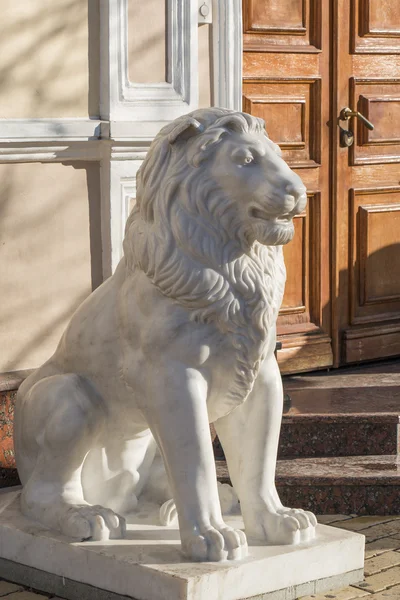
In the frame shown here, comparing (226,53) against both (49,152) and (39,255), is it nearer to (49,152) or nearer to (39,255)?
(49,152)

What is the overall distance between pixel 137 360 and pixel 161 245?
384 millimetres

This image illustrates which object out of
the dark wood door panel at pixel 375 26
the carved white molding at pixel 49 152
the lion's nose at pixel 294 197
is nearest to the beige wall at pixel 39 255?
the carved white molding at pixel 49 152

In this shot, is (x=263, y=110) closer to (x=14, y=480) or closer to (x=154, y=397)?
(x=14, y=480)

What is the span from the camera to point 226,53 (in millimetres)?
5941

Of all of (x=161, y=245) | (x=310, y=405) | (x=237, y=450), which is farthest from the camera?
(x=310, y=405)

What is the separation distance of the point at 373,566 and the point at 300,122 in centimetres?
274

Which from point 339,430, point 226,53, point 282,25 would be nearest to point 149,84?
point 226,53

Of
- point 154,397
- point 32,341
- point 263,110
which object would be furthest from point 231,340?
point 263,110

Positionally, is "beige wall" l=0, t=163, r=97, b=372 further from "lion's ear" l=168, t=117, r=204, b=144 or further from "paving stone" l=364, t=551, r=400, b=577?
"paving stone" l=364, t=551, r=400, b=577

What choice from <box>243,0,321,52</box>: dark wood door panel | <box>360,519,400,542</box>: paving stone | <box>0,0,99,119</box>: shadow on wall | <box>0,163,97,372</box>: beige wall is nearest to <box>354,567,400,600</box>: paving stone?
<box>360,519,400,542</box>: paving stone

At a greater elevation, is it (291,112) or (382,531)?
(291,112)

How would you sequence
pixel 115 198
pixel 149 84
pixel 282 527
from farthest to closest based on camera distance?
pixel 149 84 → pixel 115 198 → pixel 282 527

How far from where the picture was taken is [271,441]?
426 centimetres

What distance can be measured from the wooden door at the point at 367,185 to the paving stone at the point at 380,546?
1.98 meters
